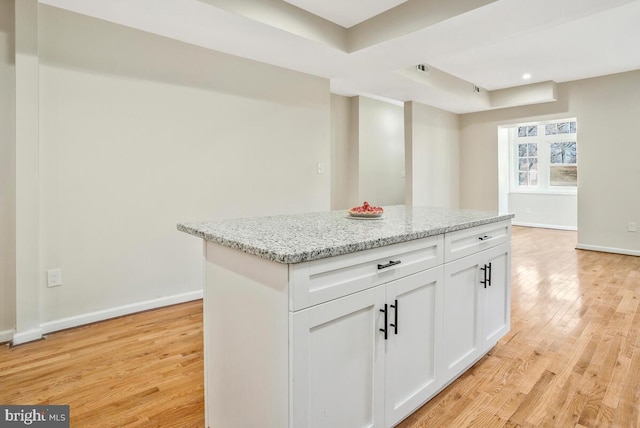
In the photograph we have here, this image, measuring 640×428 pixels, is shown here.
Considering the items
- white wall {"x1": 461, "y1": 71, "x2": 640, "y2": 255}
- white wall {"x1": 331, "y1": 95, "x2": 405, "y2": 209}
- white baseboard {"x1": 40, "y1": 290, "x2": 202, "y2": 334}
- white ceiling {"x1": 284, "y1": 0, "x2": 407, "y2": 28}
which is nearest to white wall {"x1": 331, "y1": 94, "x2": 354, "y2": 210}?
white wall {"x1": 331, "y1": 95, "x2": 405, "y2": 209}

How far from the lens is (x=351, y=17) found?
119 inches

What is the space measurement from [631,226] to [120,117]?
607 cm

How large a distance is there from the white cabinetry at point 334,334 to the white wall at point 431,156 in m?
3.97

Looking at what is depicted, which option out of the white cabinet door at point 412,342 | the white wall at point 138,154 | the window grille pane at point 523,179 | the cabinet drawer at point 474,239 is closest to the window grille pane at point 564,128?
the window grille pane at point 523,179

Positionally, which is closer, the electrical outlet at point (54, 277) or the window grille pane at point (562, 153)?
the electrical outlet at point (54, 277)

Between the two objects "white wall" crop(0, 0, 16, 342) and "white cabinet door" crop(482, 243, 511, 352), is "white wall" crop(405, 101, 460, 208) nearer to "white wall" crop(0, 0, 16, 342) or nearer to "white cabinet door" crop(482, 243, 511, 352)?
"white cabinet door" crop(482, 243, 511, 352)

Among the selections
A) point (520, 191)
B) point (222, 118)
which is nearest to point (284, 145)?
point (222, 118)

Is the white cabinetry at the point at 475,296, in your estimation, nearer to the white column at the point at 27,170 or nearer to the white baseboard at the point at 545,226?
the white column at the point at 27,170

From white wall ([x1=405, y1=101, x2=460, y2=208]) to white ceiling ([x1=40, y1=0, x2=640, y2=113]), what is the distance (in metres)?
1.16

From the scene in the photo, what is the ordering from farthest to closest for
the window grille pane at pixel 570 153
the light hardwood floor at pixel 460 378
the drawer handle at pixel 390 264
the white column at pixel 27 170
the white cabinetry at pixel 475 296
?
the window grille pane at pixel 570 153 → the white column at pixel 27 170 → the white cabinetry at pixel 475 296 → the light hardwood floor at pixel 460 378 → the drawer handle at pixel 390 264

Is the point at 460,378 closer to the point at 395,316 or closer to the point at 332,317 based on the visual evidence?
the point at 395,316

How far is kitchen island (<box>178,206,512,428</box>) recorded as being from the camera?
1054 mm

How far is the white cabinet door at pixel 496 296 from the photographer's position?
6.43ft

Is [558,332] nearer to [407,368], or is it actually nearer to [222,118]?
[407,368]
